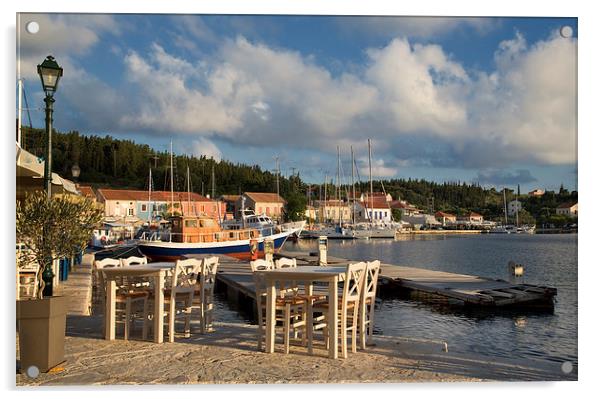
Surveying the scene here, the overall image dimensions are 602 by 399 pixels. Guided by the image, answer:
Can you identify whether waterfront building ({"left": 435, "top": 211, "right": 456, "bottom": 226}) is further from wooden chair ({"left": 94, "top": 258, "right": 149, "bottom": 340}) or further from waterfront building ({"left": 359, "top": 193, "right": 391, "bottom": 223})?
wooden chair ({"left": 94, "top": 258, "right": 149, "bottom": 340})

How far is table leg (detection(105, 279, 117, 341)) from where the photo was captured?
5.60 meters

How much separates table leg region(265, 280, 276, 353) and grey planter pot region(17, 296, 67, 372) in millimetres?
1747

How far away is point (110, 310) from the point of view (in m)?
5.62

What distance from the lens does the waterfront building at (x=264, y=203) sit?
201 feet

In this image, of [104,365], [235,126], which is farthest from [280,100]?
[104,365]

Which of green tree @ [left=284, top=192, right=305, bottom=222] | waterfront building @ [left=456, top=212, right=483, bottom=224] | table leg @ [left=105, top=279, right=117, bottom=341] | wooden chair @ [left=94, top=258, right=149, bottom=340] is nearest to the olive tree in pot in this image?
table leg @ [left=105, top=279, right=117, bottom=341]

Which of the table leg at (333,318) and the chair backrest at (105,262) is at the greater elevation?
the chair backrest at (105,262)

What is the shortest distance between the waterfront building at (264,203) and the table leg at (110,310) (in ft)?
179

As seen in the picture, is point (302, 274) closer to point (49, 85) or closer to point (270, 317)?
point (270, 317)

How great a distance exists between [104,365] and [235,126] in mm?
4108

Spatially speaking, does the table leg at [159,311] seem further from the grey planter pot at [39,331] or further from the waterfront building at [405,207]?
the waterfront building at [405,207]

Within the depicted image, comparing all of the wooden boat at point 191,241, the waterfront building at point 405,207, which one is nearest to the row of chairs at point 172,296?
the wooden boat at point 191,241

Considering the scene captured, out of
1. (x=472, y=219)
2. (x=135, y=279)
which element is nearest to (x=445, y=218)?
(x=472, y=219)
